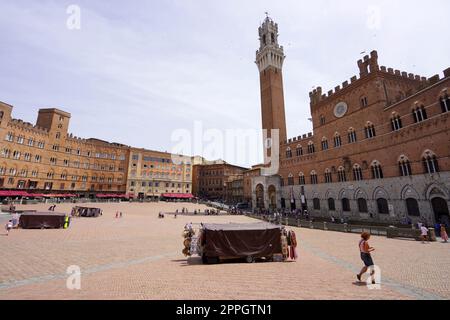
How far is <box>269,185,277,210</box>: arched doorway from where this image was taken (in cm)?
4400

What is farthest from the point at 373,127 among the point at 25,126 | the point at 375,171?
the point at 25,126

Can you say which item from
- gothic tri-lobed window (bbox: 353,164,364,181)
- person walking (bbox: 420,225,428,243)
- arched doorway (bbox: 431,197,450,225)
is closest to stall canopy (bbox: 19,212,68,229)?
person walking (bbox: 420,225,428,243)

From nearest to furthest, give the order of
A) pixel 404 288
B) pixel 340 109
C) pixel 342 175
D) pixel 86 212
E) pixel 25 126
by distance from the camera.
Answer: pixel 404 288 < pixel 86 212 < pixel 342 175 < pixel 340 109 < pixel 25 126

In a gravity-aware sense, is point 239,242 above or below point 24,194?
below

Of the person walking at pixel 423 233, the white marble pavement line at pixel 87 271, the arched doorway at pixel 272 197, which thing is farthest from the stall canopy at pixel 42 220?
the arched doorway at pixel 272 197

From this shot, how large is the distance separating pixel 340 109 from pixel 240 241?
2997cm

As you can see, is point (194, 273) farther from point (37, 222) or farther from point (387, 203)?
point (387, 203)

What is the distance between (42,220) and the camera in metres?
20.3

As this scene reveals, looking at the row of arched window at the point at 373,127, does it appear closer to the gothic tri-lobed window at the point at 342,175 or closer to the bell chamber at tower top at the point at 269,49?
the gothic tri-lobed window at the point at 342,175

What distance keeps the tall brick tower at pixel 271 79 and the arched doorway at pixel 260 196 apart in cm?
774

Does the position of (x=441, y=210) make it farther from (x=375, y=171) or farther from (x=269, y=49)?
(x=269, y=49)

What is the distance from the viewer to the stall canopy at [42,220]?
19.9 meters
